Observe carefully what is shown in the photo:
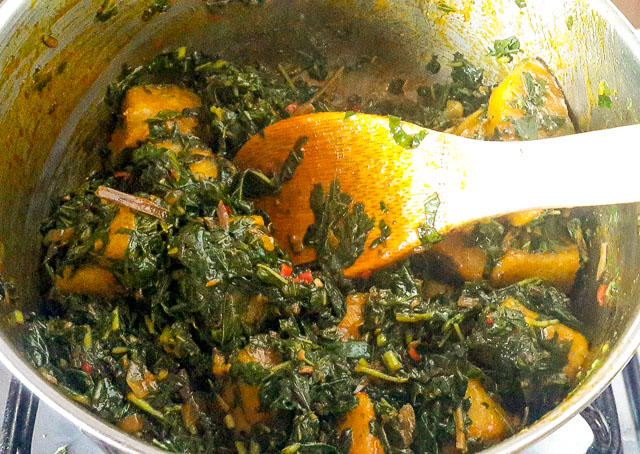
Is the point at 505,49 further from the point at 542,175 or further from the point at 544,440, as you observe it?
the point at 544,440

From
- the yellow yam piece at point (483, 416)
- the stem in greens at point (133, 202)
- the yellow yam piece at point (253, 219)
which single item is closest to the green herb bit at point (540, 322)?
the yellow yam piece at point (483, 416)

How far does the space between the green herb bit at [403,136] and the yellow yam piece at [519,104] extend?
59cm

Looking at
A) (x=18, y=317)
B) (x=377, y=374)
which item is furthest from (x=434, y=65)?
(x=18, y=317)

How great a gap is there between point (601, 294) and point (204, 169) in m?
2.34

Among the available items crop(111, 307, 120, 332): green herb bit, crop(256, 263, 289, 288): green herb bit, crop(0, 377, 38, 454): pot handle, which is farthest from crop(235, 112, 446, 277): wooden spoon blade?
crop(0, 377, 38, 454): pot handle

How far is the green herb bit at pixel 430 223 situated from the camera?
3047mm

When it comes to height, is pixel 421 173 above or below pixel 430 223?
above

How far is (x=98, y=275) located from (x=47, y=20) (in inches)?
53.7

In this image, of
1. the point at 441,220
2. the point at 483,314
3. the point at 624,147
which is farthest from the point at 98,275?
the point at 624,147

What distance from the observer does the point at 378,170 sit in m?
3.16

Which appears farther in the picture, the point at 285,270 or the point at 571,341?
the point at 285,270

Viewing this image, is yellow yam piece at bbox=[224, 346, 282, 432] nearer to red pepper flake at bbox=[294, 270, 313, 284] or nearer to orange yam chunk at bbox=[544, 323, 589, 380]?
red pepper flake at bbox=[294, 270, 313, 284]

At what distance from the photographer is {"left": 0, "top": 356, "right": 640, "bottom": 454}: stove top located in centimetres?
275

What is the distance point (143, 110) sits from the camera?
341cm
